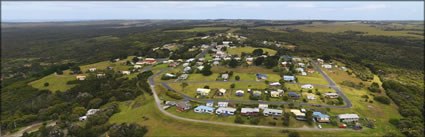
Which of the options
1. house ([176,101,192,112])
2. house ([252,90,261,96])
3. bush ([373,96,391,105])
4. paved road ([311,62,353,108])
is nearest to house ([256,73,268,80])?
house ([252,90,261,96])

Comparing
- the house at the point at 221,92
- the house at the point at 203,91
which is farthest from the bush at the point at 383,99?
the house at the point at 203,91

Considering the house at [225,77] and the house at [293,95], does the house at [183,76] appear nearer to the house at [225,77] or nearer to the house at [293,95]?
the house at [225,77]

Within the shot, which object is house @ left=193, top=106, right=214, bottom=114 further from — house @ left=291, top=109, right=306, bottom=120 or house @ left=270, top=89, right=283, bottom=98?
house @ left=291, top=109, right=306, bottom=120

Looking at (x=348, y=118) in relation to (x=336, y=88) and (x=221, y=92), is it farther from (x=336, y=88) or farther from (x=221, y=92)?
(x=221, y=92)

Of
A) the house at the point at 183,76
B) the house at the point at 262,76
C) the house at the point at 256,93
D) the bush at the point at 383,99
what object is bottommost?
the bush at the point at 383,99

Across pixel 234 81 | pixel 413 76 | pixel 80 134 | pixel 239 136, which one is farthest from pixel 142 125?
pixel 413 76

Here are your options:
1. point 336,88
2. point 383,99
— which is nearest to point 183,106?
point 336,88

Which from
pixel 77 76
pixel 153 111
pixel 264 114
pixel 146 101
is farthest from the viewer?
pixel 77 76

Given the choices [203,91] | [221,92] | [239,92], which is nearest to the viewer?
[239,92]

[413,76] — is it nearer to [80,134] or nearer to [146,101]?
[146,101]
